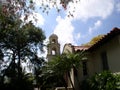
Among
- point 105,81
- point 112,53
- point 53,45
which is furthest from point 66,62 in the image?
point 53,45

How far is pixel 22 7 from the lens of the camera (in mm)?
9086

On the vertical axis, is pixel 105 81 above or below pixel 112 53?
below

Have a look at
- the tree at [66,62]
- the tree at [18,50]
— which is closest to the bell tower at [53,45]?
the tree at [18,50]

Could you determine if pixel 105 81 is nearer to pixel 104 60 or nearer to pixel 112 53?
pixel 112 53

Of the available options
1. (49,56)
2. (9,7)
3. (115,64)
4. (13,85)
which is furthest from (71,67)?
(13,85)

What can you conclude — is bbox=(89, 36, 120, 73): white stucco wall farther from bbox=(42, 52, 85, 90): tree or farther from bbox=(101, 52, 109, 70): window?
bbox=(42, 52, 85, 90): tree

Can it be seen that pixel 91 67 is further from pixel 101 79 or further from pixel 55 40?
pixel 55 40

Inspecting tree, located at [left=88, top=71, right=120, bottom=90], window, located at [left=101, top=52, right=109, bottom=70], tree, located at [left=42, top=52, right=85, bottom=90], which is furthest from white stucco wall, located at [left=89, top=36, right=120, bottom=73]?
tree, located at [left=42, top=52, right=85, bottom=90]

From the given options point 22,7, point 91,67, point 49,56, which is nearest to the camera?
point 22,7

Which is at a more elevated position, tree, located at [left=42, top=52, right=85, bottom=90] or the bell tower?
the bell tower

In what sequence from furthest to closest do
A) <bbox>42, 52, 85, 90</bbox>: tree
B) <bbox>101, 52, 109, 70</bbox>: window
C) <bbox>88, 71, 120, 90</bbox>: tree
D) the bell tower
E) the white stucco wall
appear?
the bell tower, <bbox>42, 52, 85, 90</bbox>: tree, <bbox>101, 52, 109, 70</bbox>: window, the white stucco wall, <bbox>88, 71, 120, 90</bbox>: tree

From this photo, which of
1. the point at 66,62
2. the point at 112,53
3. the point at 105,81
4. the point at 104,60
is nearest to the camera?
the point at 105,81

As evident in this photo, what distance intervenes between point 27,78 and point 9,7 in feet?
80.0

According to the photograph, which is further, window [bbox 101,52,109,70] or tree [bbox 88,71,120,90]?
window [bbox 101,52,109,70]
